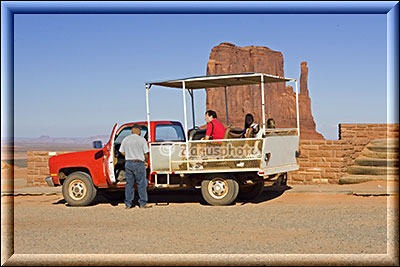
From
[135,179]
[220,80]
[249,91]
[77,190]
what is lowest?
[77,190]

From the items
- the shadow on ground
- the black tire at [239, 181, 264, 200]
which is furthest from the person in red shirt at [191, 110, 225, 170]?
the black tire at [239, 181, 264, 200]

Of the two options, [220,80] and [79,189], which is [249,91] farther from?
[79,189]

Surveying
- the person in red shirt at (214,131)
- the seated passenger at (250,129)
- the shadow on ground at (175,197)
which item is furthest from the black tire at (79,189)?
the seated passenger at (250,129)

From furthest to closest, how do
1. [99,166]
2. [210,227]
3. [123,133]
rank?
[123,133] → [99,166] → [210,227]

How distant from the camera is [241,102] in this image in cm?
8581

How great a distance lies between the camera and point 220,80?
39.2ft

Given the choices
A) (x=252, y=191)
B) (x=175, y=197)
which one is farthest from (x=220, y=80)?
(x=175, y=197)

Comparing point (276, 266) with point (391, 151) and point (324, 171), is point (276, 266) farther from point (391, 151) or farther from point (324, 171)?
point (391, 151)

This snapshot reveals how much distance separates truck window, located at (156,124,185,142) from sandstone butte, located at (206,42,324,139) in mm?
69285

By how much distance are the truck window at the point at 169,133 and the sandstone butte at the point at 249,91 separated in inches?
2728

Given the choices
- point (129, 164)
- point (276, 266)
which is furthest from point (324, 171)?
point (276, 266)

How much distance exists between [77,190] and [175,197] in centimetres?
258

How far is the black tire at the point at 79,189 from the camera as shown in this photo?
12242 millimetres

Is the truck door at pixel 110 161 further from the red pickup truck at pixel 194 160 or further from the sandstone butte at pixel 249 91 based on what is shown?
the sandstone butte at pixel 249 91
